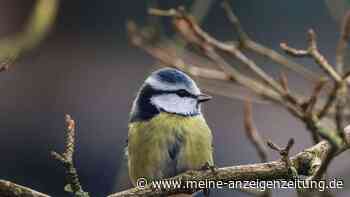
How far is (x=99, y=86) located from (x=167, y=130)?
89.8 inches

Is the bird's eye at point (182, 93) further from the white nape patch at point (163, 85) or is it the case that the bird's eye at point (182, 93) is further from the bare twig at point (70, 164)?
the bare twig at point (70, 164)

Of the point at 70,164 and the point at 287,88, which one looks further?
the point at 287,88

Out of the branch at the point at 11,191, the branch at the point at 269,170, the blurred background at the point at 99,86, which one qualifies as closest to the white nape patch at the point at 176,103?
the branch at the point at 269,170

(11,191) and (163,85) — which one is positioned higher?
(163,85)

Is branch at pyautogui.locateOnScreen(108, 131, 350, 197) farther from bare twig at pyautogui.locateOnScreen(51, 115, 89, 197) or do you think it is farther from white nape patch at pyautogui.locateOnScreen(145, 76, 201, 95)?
white nape patch at pyautogui.locateOnScreen(145, 76, 201, 95)

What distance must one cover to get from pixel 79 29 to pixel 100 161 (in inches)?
36.2

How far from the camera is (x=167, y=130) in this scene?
2.11 m

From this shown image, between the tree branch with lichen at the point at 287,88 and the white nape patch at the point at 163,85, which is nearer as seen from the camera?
the tree branch with lichen at the point at 287,88

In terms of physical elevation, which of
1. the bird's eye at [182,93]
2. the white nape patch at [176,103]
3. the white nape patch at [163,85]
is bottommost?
the white nape patch at [176,103]

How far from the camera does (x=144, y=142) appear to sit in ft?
6.88

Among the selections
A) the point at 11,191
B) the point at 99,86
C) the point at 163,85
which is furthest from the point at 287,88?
the point at 99,86

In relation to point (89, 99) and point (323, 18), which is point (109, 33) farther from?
point (323, 18)

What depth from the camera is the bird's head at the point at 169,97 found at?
2.21 meters

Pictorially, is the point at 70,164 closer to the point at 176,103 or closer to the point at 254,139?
the point at 254,139
